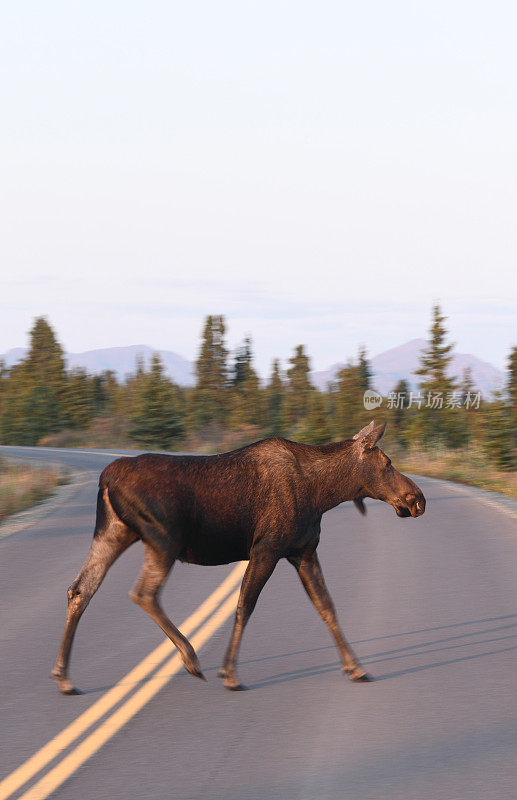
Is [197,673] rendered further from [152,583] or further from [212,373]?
[212,373]

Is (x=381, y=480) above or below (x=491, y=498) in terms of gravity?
above

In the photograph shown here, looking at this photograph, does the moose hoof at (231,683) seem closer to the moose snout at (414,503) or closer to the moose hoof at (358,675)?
the moose hoof at (358,675)

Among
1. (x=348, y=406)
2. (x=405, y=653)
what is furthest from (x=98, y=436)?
(x=405, y=653)

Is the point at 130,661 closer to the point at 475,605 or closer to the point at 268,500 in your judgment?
the point at 268,500

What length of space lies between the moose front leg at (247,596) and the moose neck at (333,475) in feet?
1.61

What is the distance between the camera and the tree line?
2729 inches

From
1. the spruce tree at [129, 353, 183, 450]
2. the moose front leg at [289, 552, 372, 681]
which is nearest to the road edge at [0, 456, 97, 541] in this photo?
the moose front leg at [289, 552, 372, 681]

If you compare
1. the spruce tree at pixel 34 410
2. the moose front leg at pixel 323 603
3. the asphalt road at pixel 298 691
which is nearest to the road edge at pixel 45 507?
the asphalt road at pixel 298 691

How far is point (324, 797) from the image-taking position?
4551 millimetres

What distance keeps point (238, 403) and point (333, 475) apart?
93.3m

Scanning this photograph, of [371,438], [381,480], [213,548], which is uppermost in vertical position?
[371,438]

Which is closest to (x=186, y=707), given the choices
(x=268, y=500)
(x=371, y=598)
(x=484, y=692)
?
(x=268, y=500)

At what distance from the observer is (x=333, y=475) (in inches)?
256

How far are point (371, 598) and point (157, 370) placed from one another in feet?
199
